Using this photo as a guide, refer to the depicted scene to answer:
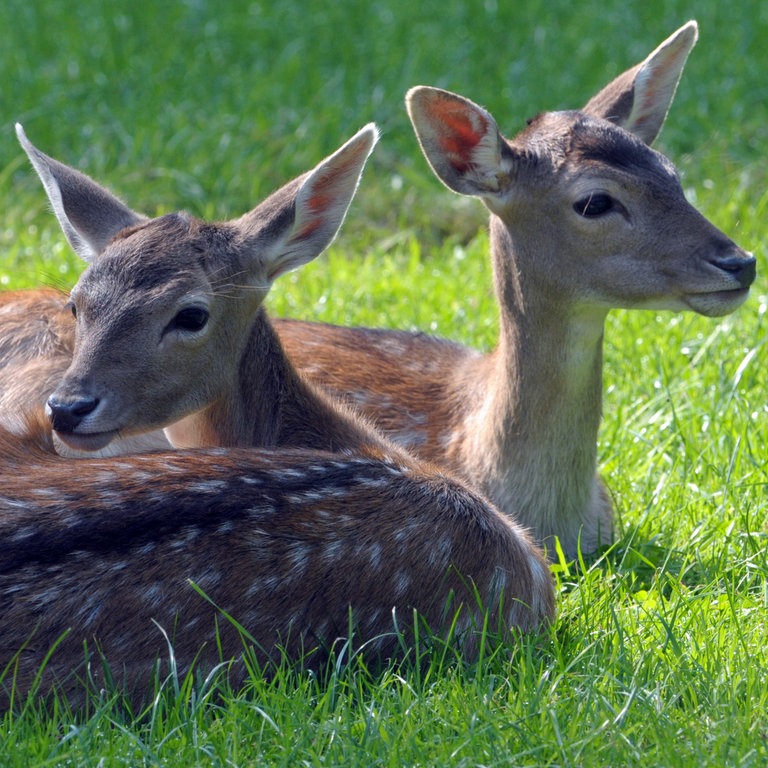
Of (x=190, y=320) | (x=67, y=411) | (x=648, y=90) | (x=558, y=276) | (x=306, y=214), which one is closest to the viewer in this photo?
(x=67, y=411)

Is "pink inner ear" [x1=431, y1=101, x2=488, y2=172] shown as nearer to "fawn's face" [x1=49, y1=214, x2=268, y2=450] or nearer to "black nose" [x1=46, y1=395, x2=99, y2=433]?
"fawn's face" [x1=49, y1=214, x2=268, y2=450]

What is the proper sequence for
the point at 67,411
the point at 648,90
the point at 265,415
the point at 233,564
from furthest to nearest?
1. the point at 648,90
2. the point at 265,415
3. the point at 67,411
4. the point at 233,564

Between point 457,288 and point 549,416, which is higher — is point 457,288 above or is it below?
Result: above

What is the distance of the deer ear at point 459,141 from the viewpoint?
5258mm

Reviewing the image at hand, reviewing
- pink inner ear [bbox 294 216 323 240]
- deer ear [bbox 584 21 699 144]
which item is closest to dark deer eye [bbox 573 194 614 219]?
deer ear [bbox 584 21 699 144]

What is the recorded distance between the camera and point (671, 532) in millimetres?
5188

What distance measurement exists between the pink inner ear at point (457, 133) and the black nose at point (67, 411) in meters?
1.71

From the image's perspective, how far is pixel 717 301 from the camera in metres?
5.02

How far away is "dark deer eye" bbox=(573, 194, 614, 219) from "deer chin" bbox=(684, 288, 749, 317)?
0.41m

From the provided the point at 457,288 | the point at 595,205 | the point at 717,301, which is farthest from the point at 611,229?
the point at 457,288

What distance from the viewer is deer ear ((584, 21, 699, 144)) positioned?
577 cm

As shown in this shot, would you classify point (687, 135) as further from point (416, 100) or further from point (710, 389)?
point (416, 100)

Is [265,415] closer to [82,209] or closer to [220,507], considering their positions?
[82,209]

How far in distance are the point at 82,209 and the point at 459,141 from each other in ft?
4.48
